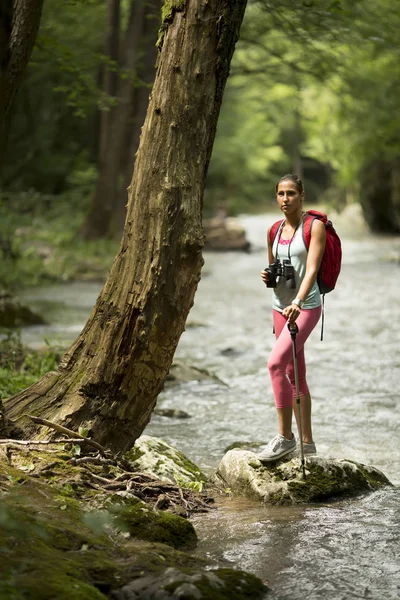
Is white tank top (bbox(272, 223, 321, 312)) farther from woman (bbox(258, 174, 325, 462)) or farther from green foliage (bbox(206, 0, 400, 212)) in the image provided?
green foliage (bbox(206, 0, 400, 212))

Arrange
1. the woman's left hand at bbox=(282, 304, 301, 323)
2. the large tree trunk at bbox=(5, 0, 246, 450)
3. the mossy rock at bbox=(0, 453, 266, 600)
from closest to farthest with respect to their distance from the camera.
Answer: the mossy rock at bbox=(0, 453, 266, 600) < the large tree trunk at bbox=(5, 0, 246, 450) < the woman's left hand at bbox=(282, 304, 301, 323)

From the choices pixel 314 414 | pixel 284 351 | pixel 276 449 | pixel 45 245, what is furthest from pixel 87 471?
pixel 45 245

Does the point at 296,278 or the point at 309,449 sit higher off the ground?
the point at 296,278

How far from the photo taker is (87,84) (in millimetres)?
13055

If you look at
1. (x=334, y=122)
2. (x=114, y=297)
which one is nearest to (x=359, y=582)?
(x=114, y=297)

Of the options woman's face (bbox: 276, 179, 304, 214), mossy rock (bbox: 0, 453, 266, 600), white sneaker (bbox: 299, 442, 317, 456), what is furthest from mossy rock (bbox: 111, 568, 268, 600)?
woman's face (bbox: 276, 179, 304, 214)

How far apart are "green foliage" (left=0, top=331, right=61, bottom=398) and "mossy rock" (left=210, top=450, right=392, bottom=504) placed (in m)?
2.51

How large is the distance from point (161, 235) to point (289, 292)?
1.13 m

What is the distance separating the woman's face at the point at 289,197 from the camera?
20.3 ft

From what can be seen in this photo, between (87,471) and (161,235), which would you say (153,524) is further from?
(161,235)

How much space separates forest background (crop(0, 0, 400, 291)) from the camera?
15797mm

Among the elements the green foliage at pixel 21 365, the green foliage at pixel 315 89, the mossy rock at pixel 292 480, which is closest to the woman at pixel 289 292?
the mossy rock at pixel 292 480

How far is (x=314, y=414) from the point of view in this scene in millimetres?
9352

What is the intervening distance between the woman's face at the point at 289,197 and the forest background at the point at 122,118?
4.06 metres
